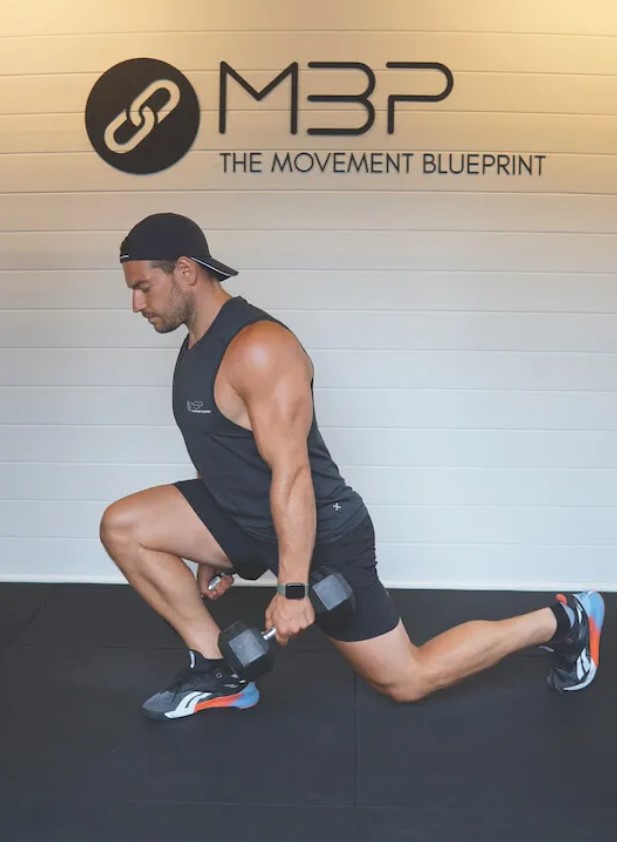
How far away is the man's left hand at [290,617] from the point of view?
2.59 meters

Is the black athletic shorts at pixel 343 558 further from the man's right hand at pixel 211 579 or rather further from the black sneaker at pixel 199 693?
the black sneaker at pixel 199 693

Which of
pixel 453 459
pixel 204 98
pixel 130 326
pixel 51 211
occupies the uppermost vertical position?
pixel 204 98

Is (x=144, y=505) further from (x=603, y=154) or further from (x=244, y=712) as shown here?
(x=603, y=154)

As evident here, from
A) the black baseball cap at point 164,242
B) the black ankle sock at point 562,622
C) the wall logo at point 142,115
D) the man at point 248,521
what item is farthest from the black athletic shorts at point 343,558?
the wall logo at point 142,115

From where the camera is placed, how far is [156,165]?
400 centimetres

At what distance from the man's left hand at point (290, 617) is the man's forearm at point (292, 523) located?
0.18 ft

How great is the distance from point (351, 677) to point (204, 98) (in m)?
2.14

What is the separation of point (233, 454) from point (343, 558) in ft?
1.34

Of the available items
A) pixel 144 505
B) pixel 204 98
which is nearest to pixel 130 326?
pixel 204 98

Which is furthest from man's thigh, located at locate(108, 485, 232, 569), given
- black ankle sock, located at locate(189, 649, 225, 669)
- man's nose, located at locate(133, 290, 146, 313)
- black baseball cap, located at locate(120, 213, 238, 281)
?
black baseball cap, located at locate(120, 213, 238, 281)

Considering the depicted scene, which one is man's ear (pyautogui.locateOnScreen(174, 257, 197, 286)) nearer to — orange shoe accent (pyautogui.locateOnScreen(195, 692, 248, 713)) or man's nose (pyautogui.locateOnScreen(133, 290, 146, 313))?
man's nose (pyautogui.locateOnScreen(133, 290, 146, 313))

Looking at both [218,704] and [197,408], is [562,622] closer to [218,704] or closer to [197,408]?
[218,704]

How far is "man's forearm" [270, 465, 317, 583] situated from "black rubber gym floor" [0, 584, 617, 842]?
1.69ft

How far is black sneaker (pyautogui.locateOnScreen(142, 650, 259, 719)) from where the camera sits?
297cm
